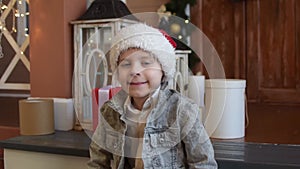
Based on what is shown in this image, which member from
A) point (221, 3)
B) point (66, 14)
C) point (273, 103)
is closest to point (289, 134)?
point (66, 14)

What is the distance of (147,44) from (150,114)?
0.55ft

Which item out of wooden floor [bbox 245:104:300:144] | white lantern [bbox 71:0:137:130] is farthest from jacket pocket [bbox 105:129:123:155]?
wooden floor [bbox 245:104:300:144]

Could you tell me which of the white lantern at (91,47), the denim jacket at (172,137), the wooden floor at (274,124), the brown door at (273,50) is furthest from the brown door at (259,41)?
the denim jacket at (172,137)

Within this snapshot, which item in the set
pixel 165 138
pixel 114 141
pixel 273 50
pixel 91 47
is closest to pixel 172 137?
pixel 165 138

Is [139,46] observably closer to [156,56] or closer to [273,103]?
[156,56]

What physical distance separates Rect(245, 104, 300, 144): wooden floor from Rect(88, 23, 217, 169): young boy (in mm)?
429

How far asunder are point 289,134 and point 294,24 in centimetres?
132

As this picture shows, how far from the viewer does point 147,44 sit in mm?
826

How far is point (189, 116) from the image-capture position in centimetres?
87

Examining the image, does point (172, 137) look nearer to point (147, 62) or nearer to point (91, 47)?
point (147, 62)

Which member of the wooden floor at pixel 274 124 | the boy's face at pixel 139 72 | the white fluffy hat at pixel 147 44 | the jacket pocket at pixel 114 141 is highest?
the white fluffy hat at pixel 147 44

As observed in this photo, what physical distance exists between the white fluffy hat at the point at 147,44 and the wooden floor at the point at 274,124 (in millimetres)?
522

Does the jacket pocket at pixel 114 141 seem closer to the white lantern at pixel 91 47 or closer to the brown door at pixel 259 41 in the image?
the white lantern at pixel 91 47

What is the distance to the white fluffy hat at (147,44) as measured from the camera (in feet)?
2.72
